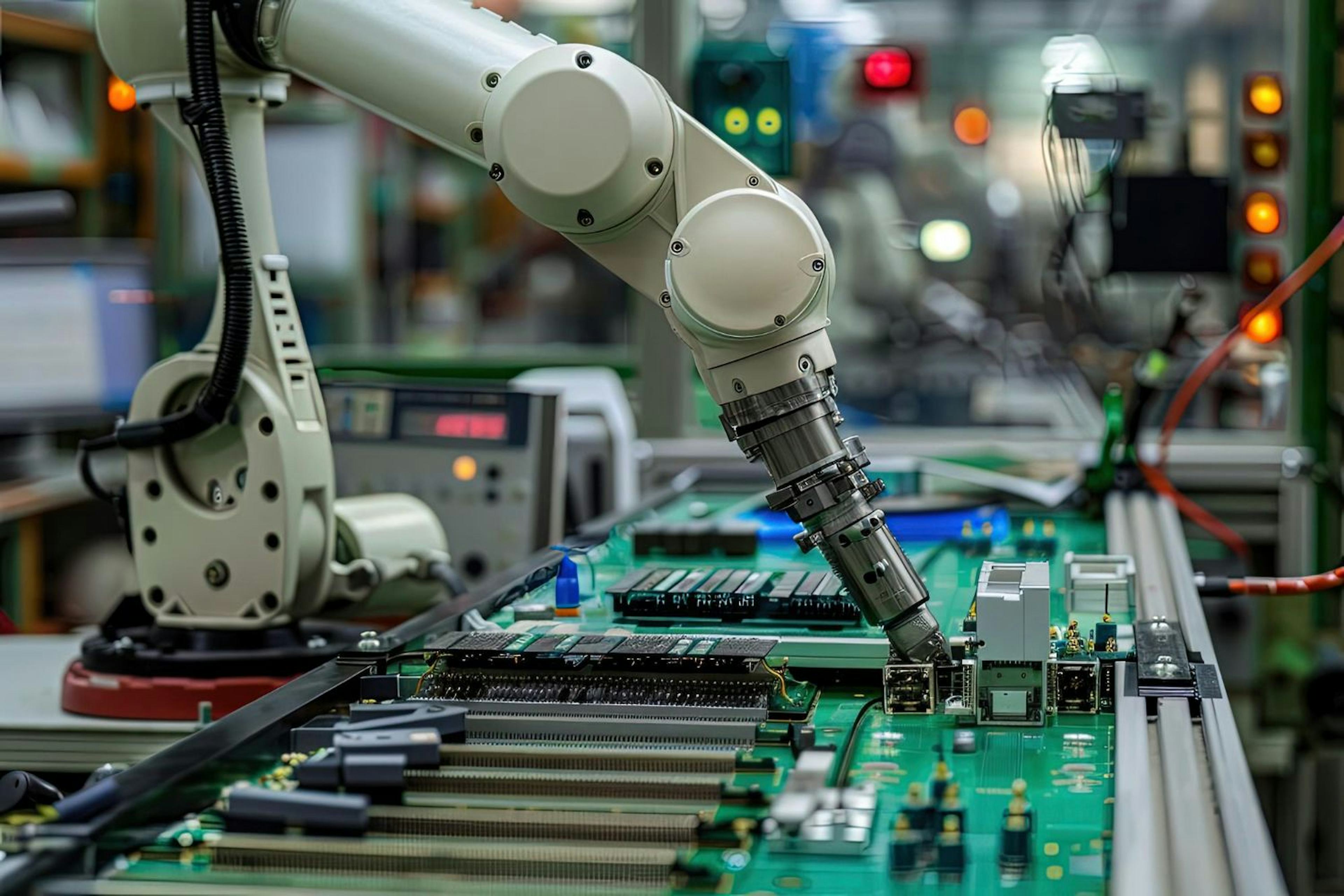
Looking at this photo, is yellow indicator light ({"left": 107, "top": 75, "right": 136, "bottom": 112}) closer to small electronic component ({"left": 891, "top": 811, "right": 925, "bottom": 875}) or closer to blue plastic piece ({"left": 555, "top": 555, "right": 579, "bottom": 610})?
blue plastic piece ({"left": 555, "top": 555, "right": 579, "bottom": 610})

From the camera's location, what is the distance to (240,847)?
1.08m

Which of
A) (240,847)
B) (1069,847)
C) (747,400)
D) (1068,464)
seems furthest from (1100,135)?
(240,847)

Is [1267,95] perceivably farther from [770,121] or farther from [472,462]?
[472,462]

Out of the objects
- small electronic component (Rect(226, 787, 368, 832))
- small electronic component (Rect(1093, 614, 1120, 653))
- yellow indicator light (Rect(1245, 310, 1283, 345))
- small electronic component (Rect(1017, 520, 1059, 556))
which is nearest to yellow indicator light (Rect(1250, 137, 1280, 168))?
yellow indicator light (Rect(1245, 310, 1283, 345))

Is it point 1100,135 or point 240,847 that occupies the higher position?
point 1100,135

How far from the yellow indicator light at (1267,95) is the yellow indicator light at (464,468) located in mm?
2349

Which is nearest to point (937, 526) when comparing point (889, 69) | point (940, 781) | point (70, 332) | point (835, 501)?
point (835, 501)

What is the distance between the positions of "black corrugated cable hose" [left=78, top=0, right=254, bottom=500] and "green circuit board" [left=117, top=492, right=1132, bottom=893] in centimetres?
42

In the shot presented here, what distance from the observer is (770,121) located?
376cm

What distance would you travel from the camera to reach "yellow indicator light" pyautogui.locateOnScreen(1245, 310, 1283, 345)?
12.9 ft

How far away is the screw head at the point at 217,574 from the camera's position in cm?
192

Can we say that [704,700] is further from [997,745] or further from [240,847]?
[240,847]

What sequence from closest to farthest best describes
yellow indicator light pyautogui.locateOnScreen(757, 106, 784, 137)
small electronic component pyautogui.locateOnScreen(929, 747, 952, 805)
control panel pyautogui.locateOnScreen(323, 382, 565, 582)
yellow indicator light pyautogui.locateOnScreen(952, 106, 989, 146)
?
small electronic component pyautogui.locateOnScreen(929, 747, 952, 805), control panel pyautogui.locateOnScreen(323, 382, 565, 582), yellow indicator light pyautogui.locateOnScreen(757, 106, 784, 137), yellow indicator light pyautogui.locateOnScreen(952, 106, 989, 146)

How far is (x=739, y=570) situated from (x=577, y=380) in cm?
165
